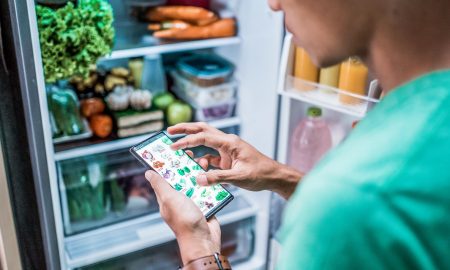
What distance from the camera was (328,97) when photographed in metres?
1.39

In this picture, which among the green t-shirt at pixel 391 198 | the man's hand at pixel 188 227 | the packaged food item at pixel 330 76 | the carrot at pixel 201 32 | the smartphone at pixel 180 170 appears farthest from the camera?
the carrot at pixel 201 32

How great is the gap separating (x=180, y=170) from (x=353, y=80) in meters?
0.53

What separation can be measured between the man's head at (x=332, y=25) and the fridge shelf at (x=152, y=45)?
0.97 meters

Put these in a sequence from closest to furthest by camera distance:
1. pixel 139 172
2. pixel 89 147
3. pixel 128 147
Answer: pixel 89 147 → pixel 128 147 → pixel 139 172

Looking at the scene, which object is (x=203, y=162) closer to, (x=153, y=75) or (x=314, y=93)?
(x=314, y=93)

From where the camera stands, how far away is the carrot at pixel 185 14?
66.0 inches

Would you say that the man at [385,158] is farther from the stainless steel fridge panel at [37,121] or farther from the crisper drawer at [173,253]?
the crisper drawer at [173,253]

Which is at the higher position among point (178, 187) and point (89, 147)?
point (178, 187)

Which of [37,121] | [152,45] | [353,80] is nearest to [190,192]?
[37,121]

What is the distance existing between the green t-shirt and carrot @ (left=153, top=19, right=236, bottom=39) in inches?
47.6

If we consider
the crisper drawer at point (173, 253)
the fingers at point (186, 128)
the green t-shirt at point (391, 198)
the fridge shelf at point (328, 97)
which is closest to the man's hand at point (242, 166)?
the fingers at point (186, 128)

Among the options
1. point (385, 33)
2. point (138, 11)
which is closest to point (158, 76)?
point (138, 11)

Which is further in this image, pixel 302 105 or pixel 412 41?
pixel 302 105

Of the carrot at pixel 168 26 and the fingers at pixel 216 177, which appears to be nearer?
the fingers at pixel 216 177
